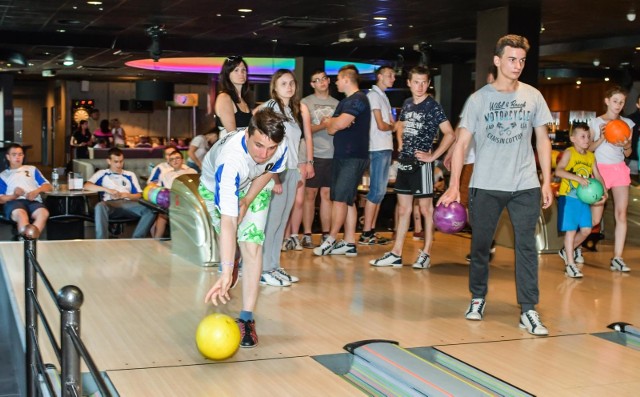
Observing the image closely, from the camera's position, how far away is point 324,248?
6.30 meters

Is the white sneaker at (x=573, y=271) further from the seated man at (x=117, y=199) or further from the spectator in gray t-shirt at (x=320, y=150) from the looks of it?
the seated man at (x=117, y=199)

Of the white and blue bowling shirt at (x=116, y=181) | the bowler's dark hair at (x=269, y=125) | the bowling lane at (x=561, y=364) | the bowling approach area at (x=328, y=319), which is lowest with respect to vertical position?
the bowling lane at (x=561, y=364)

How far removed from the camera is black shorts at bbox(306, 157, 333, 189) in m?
6.53

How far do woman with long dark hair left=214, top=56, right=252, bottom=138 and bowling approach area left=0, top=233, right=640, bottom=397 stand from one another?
967 millimetres

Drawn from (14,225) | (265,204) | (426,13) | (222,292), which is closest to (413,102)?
(265,204)

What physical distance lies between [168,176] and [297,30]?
169 inches

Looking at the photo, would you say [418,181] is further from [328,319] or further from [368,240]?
[328,319]

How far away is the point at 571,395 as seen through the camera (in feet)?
10.7

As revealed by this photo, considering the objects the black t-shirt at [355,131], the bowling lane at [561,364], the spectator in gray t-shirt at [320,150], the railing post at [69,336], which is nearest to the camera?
the railing post at [69,336]

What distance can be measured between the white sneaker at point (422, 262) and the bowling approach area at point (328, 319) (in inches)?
3.0

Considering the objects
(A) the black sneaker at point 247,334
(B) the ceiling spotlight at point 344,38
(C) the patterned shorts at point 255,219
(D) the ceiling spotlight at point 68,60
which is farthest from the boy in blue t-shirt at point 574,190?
(D) the ceiling spotlight at point 68,60

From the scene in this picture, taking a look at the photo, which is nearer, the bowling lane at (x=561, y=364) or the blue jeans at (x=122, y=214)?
the bowling lane at (x=561, y=364)

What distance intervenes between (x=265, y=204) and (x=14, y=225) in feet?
13.4

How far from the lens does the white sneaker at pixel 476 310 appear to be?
14.5 feet
